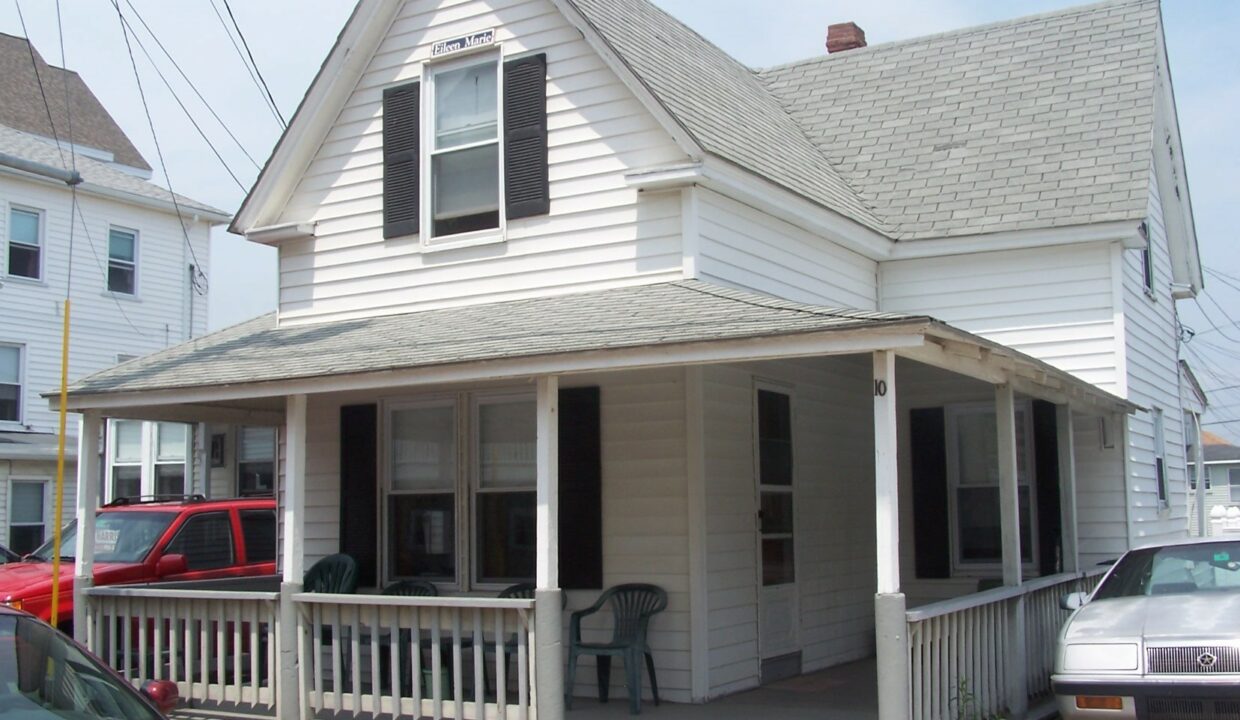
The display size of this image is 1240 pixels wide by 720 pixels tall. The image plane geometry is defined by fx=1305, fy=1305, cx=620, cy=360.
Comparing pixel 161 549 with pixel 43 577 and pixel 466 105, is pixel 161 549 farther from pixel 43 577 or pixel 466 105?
pixel 466 105

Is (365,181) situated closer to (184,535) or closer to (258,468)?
(184,535)

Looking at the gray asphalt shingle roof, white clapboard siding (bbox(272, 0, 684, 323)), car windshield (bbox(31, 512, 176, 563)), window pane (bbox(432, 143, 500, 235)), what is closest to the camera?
the gray asphalt shingle roof

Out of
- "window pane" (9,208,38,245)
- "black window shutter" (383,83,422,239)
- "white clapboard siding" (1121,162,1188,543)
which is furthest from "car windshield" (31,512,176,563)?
"window pane" (9,208,38,245)

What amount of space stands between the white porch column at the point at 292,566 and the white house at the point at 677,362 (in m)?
0.03

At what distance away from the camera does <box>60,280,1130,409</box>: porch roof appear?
7758 mm

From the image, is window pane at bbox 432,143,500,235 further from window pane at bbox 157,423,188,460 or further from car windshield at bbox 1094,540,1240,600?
window pane at bbox 157,423,188,460

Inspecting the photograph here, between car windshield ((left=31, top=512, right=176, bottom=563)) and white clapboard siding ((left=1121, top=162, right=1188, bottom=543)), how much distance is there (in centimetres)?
961

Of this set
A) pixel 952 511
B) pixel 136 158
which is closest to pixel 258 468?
pixel 952 511

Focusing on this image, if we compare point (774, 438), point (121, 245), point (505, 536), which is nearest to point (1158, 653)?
point (774, 438)

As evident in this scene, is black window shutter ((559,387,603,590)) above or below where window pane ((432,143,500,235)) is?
below

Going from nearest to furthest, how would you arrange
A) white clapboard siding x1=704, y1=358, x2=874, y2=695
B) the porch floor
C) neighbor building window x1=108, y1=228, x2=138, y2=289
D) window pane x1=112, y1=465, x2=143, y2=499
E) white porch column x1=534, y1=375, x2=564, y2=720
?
white porch column x1=534, y1=375, x2=564, y2=720 < the porch floor < white clapboard siding x1=704, y1=358, x2=874, y2=695 < window pane x1=112, y1=465, x2=143, y2=499 < neighbor building window x1=108, y1=228, x2=138, y2=289

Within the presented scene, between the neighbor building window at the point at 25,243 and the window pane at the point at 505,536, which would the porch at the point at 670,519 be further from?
the neighbor building window at the point at 25,243

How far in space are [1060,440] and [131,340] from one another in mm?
21438

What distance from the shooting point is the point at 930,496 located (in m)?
13.3
